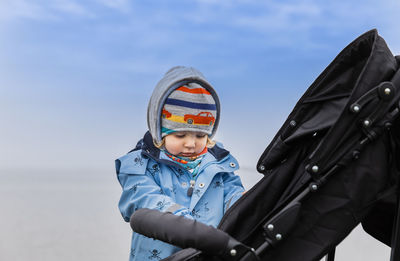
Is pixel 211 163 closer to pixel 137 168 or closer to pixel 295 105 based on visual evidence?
pixel 137 168

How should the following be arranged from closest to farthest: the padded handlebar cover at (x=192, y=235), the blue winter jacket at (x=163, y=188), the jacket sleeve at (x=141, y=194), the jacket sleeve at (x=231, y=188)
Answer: the padded handlebar cover at (x=192, y=235), the jacket sleeve at (x=141, y=194), the blue winter jacket at (x=163, y=188), the jacket sleeve at (x=231, y=188)

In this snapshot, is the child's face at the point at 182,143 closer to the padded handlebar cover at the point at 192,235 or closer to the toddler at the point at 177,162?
the toddler at the point at 177,162

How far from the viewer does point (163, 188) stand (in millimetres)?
2100

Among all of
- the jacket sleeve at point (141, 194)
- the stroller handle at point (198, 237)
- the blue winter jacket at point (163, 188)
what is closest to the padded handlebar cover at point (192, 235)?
the stroller handle at point (198, 237)

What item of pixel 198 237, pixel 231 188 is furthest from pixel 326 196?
pixel 231 188

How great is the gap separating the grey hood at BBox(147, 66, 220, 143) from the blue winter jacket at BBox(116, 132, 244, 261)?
0.09 m

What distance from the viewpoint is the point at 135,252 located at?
6.97 ft

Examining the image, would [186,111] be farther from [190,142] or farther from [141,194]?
[141,194]

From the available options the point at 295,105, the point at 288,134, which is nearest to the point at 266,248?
the point at 288,134

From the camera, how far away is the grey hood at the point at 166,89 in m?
2.11

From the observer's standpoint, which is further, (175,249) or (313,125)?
(175,249)

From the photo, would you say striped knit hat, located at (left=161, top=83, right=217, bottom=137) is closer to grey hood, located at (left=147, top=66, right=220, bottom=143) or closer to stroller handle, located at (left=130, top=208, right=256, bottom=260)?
grey hood, located at (left=147, top=66, right=220, bottom=143)

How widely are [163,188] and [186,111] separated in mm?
347

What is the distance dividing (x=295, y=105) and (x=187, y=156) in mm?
548
